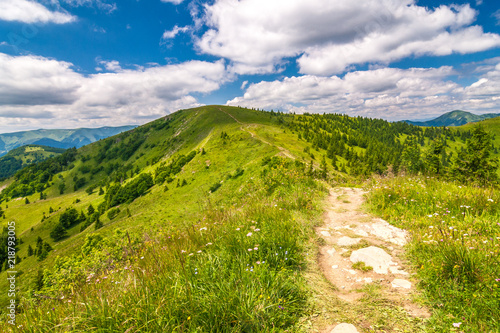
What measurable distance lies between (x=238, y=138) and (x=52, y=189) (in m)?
176

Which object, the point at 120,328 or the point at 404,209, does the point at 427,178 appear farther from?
the point at 120,328

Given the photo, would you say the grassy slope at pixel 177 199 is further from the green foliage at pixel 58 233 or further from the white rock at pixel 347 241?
the white rock at pixel 347 241

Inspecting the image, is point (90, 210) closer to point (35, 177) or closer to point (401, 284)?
point (35, 177)

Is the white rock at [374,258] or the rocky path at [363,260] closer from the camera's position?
the rocky path at [363,260]

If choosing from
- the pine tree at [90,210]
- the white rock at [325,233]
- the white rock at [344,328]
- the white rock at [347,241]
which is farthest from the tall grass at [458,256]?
the pine tree at [90,210]

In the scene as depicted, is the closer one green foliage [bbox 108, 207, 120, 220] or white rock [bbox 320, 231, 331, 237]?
white rock [bbox 320, 231, 331, 237]

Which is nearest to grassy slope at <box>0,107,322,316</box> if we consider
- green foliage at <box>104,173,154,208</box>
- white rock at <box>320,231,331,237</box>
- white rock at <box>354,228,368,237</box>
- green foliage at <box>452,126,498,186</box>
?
white rock at <box>320,231,331,237</box>

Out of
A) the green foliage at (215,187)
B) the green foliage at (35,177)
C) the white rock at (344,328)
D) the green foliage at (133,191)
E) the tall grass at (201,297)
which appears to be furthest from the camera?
the green foliage at (35,177)

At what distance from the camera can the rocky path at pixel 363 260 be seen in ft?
12.2

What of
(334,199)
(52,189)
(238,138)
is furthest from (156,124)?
(334,199)

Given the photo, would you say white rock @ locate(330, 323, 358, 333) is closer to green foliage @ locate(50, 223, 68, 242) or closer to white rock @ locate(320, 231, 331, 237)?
white rock @ locate(320, 231, 331, 237)

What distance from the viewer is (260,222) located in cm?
616

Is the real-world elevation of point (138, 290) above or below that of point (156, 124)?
below

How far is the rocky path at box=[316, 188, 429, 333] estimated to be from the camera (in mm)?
3730
